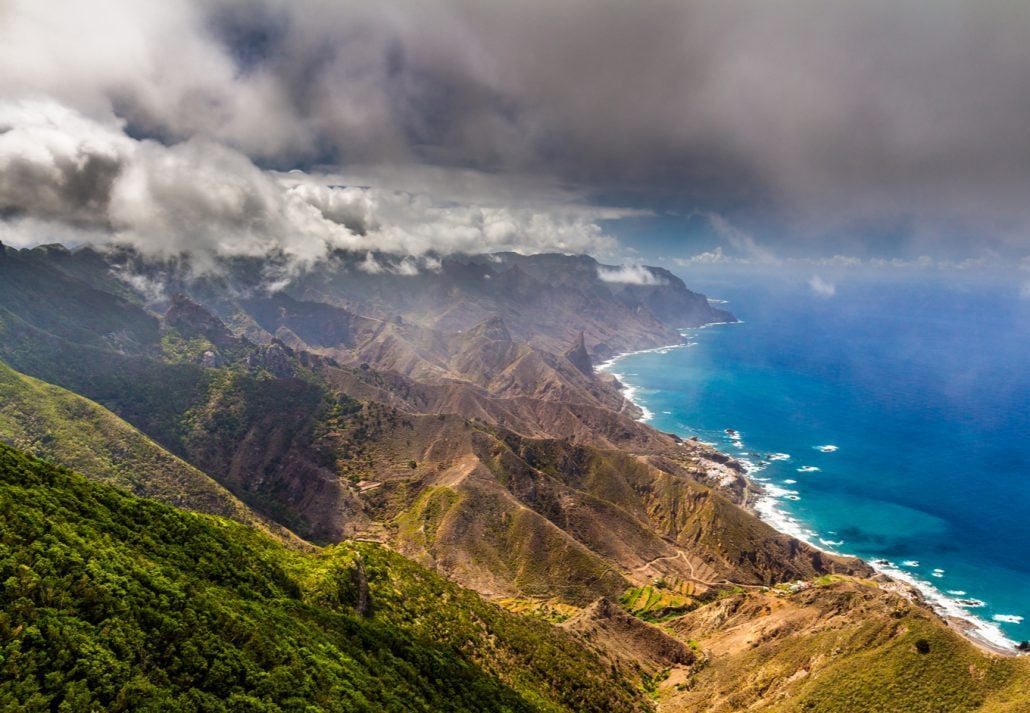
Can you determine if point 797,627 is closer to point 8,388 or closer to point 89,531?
point 89,531

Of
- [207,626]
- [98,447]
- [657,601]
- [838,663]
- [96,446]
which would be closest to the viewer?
[207,626]

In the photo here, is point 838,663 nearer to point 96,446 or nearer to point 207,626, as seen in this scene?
point 207,626

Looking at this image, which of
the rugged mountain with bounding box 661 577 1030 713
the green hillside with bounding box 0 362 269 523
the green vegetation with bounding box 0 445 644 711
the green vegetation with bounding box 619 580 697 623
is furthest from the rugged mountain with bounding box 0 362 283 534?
the rugged mountain with bounding box 661 577 1030 713

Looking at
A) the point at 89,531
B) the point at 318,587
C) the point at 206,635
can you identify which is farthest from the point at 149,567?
the point at 318,587

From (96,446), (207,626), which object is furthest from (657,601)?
(96,446)

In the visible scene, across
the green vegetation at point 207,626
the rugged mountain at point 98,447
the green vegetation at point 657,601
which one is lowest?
the rugged mountain at point 98,447

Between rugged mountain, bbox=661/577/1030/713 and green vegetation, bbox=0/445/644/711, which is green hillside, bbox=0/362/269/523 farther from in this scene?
rugged mountain, bbox=661/577/1030/713

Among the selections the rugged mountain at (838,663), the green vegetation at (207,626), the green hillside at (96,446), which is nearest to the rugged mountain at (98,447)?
the green hillside at (96,446)

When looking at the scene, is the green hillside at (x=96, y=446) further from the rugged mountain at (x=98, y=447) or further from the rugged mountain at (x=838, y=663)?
the rugged mountain at (x=838, y=663)

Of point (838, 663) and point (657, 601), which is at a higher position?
point (838, 663)
